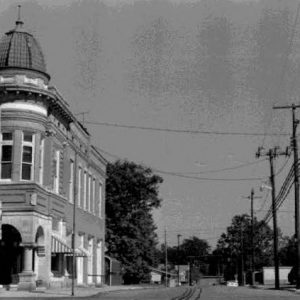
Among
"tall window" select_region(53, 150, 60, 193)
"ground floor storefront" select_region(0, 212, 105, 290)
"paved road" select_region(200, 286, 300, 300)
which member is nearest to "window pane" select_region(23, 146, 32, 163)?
"ground floor storefront" select_region(0, 212, 105, 290)

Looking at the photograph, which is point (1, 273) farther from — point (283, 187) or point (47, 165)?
point (283, 187)

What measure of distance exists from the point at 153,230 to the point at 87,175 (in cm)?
2893

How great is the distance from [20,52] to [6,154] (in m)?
5.91

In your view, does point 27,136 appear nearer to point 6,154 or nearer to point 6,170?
point 6,154

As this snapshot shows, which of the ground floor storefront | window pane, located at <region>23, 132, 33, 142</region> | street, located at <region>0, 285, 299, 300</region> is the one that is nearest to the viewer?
street, located at <region>0, 285, 299, 300</region>

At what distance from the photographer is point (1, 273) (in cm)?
3672

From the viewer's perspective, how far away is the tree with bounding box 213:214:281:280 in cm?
14516

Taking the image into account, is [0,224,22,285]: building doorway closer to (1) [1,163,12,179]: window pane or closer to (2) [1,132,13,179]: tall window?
(1) [1,163,12,179]: window pane

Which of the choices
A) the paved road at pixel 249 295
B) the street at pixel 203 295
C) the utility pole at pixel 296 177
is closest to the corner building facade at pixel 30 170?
the street at pixel 203 295

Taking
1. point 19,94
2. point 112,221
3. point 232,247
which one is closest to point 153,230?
point 112,221

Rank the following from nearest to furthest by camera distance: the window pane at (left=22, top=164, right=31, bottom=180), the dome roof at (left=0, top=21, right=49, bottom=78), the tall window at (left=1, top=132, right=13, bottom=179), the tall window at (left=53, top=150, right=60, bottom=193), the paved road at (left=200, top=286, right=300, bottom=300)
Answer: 1. the paved road at (left=200, top=286, right=300, bottom=300)
2. the tall window at (left=1, top=132, right=13, bottom=179)
3. the window pane at (left=22, top=164, right=31, bottom=180)
4. the dome roof at (left=0, top=21, right=49, bottom=78)
5. the tall window at (left=53, top=150, right=60, bottom=193)

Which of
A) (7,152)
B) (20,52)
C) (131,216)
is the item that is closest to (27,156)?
(7,152)

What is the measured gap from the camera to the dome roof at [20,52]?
37688 millimetres

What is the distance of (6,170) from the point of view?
36594mm
